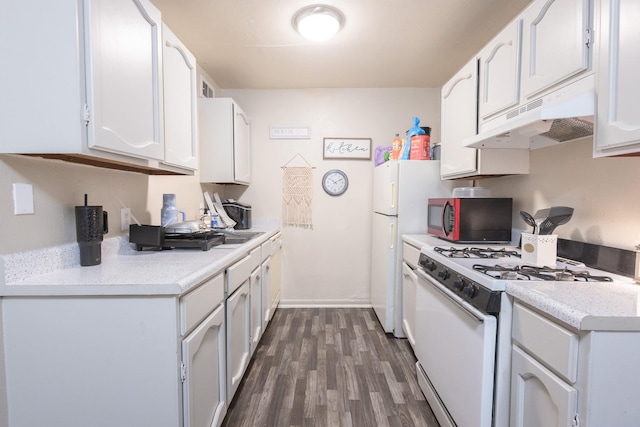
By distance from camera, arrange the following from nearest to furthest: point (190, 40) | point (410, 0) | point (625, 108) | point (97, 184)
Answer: point (625, 108) → point (97, 184) → point (410, 0) → point (190, 40)

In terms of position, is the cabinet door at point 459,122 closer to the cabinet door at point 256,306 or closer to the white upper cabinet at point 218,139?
the cabinet door at point 256,306

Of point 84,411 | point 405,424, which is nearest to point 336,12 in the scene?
point 84,411

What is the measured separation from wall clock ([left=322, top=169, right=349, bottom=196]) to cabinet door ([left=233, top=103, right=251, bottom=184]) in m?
0.83

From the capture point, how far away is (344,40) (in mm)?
2189

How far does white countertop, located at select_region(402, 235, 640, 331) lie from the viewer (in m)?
0.75

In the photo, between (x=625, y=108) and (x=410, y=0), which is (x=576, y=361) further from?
(x=410, y=0)

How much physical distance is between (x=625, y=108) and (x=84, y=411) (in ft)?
6.59

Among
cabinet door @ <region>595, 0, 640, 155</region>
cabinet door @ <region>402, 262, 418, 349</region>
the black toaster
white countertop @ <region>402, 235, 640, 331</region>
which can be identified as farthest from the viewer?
the black toaster

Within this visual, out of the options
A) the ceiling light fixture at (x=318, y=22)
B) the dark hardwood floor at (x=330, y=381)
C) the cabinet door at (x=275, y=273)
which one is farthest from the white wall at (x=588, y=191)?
the cabinet door at (x=275, y=273)

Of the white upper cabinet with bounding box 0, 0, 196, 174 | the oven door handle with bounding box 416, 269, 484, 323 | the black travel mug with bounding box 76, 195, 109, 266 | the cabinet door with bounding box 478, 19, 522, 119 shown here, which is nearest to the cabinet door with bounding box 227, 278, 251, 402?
the black travel mug with bounding box 76, 195, 109, 266

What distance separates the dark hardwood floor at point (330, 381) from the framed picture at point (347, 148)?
174cm

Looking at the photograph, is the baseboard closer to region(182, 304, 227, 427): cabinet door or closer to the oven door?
the oven door

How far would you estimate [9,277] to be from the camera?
0.98 meters

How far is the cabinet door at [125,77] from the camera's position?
0.96m
